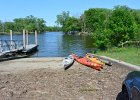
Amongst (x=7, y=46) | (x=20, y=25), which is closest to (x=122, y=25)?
(x=7, y=46)

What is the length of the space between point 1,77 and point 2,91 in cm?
270

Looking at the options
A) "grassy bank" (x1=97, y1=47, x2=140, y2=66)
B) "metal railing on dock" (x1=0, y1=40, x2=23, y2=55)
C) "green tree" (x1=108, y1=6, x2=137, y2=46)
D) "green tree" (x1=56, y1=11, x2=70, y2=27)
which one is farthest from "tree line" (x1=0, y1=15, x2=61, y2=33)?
"grassy bank" (x1=97, y1=47, x2=140, y2=66)

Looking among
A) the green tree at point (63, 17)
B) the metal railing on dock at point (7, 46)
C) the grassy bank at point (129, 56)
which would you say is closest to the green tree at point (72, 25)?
the green tree at point (63, 17)

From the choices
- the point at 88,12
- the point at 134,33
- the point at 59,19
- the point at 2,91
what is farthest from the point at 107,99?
the point at 59,19

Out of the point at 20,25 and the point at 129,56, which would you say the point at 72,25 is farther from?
the point at 129,56

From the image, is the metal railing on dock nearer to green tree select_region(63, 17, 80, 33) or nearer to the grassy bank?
the grassy bank

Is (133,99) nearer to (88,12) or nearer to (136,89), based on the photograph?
(136,89)

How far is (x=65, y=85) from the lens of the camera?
35.9ft

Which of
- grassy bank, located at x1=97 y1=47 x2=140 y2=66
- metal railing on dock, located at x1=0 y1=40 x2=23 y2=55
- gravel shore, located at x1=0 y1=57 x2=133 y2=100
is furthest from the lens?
metal railing on dock, located at x1=0 y1=40 x2=23 y2=55

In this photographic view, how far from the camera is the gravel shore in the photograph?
9445 mm

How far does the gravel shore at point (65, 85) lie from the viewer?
9.45 m

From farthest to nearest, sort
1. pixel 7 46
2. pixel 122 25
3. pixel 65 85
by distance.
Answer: pixel 7 46 < pixel 122 25 < pixel 65 85

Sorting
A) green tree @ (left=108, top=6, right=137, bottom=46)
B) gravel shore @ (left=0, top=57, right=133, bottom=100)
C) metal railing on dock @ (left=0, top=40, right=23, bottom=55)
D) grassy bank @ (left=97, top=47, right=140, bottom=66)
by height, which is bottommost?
metal railing on dock @ (left=0, top=40, right=23, bottom=55)

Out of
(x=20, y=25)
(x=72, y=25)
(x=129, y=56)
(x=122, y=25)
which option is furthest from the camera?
(x=20, y=25)
